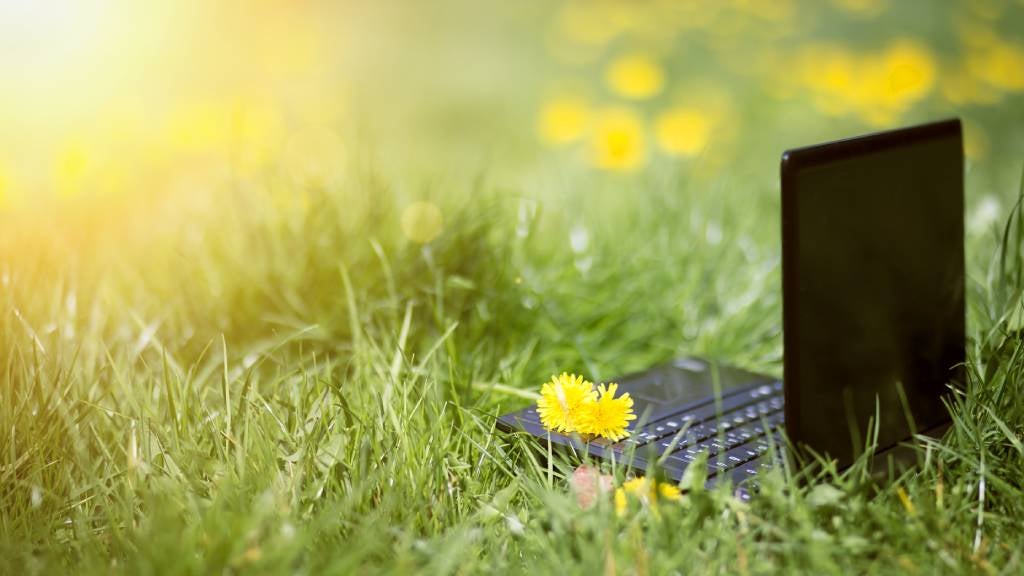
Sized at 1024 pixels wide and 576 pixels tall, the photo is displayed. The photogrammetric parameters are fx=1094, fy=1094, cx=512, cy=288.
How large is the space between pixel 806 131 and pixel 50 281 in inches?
107

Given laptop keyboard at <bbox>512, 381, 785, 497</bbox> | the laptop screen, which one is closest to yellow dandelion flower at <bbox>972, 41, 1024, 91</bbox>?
the laptop screen

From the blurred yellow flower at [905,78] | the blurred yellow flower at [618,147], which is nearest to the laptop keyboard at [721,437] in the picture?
the blurred yellow flower at [618,147]

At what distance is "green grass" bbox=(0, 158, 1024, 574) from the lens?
1.38 meters

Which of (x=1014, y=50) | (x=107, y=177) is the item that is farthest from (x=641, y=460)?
(x=1014, y=50)

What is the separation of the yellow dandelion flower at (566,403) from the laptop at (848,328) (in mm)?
30

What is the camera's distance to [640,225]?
286cm

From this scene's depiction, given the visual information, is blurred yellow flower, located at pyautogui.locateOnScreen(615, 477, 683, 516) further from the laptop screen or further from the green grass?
the laptop screen

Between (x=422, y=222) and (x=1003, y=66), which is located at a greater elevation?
(x=1003, y=66)

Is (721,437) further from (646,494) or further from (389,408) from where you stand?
(389,408)

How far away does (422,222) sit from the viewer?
7.93 feet

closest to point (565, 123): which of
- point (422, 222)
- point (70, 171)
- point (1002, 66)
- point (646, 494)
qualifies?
point (422, 222)

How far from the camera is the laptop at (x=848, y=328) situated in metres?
1.47

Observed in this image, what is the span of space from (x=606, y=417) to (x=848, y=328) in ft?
1.21

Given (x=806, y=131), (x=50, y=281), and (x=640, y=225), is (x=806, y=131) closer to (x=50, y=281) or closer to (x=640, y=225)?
(x=640, y=225)
